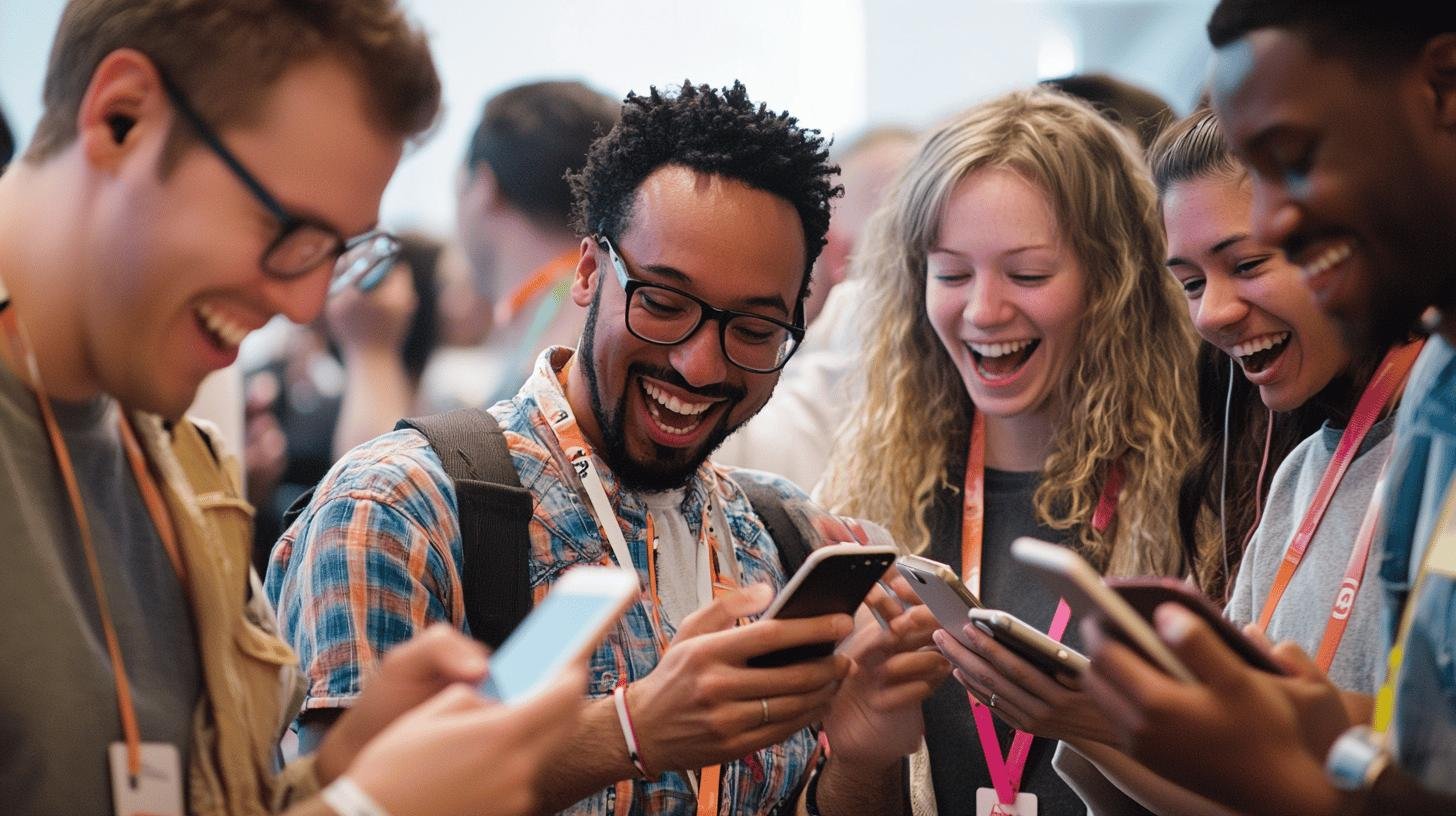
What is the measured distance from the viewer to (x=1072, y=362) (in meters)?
3.15

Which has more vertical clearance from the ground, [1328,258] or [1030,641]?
[1328,258]

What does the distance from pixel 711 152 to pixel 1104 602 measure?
130cm

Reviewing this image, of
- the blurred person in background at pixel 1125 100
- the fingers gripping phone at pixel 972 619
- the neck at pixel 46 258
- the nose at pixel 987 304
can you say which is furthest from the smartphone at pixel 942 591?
the blurred person in background at pixel 1125 100

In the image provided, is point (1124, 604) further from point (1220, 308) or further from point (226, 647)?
point (1220, 308)

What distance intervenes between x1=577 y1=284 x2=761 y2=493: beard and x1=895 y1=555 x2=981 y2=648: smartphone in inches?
16.3

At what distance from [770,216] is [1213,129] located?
95 centimetres

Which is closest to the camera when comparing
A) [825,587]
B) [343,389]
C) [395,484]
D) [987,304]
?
[825,587]

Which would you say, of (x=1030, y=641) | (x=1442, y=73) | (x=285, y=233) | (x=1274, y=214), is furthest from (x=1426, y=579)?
(x=285, y=233)

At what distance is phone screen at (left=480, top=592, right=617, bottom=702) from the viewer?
56.7 inches

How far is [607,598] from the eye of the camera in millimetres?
1492

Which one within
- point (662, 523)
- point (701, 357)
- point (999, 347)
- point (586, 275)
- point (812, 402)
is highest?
point (586, 275)

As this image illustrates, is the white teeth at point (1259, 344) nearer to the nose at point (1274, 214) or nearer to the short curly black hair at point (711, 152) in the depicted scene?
the short curly black hair at point (711, 152)

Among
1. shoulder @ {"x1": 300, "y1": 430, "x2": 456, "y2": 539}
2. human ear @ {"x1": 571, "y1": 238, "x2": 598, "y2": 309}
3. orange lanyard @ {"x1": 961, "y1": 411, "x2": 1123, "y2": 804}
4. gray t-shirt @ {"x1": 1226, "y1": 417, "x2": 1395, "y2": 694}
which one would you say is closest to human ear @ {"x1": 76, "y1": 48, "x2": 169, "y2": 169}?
shoulder @ {"x1": 300, "y1": 430, "x2": 456, "y2": 539}

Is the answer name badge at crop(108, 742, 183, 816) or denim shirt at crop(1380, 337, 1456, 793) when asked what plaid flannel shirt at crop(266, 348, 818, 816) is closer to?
name badge at crop(108, 742, 183, 816)
